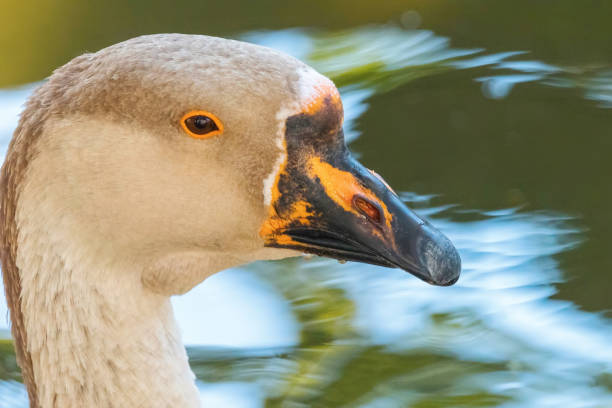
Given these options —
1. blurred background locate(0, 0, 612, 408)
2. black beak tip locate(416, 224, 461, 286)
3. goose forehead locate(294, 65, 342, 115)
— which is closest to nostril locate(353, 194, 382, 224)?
black beak tip locate(416, 224, 461, 286)

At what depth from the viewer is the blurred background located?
3.96m

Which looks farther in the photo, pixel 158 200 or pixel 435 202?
pixel 435 202

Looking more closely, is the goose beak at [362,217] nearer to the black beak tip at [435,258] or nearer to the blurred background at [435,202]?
the black beak tip at [435,258]

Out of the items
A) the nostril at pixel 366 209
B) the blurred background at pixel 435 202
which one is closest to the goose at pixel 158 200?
the nostril at pixel 366 209

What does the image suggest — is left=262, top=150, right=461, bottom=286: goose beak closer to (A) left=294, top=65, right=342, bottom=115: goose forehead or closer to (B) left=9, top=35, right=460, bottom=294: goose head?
(B) left=9, top=35, right=460, bottom=294: goose head

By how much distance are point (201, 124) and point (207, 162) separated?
102mm

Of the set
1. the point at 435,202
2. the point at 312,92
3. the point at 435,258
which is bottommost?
the point at 435,202

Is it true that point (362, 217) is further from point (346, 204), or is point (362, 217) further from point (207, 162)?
point (207, 162)

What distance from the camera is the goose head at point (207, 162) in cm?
254

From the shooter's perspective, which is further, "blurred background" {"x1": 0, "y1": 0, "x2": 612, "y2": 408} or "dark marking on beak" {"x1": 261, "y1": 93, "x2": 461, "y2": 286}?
"blurred background" {"x1": 0, "y1": 0, "x2": 612, "y2": 408}

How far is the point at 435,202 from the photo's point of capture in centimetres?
490

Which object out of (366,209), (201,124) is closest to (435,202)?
(366,209)

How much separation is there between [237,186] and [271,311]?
1779mm

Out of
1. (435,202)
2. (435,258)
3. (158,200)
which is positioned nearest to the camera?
(435,258)
